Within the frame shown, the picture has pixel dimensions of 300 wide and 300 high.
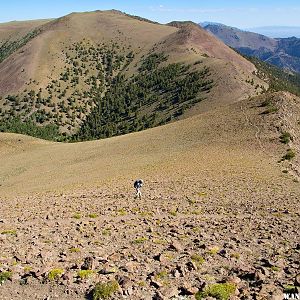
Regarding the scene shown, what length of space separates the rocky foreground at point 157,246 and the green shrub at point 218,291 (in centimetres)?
3

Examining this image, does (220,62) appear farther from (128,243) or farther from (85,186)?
(128,243)

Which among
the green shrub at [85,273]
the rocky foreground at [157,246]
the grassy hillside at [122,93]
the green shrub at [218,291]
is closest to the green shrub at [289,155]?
the rocky foreground at [157,246]

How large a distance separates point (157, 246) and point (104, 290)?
18.1ft

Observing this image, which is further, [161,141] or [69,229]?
[161,141]

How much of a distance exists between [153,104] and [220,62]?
108 feet

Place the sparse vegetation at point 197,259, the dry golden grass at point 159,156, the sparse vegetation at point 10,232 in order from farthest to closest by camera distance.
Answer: the dry golden grass at point 159,156
the sparse vegetation at point 10,232
the sparse vegetation at point 197,259

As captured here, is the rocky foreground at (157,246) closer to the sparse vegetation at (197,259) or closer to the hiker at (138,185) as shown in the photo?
the sparse vegetation at (197,259)

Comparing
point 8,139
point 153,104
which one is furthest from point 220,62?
point 8,139

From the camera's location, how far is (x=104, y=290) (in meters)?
14.1

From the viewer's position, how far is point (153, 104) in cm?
15538

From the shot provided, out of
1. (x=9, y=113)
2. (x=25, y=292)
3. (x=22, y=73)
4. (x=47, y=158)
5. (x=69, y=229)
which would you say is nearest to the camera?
(x=25, y=292)

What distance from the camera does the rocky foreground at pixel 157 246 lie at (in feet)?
48.0

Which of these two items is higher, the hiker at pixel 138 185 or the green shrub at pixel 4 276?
the green shrub at pixel 4 276

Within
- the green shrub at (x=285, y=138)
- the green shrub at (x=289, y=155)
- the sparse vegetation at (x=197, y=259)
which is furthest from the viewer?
the green shrub at (x=285, y=138)
